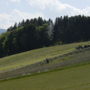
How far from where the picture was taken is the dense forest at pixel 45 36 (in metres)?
165

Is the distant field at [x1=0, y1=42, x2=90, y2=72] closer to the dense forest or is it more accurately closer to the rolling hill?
the rolling hill

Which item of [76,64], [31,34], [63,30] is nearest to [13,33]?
[31,34]

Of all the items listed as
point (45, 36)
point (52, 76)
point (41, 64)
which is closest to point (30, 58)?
point (41, 64)

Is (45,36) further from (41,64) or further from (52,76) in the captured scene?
(52,76)

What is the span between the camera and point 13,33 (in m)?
181

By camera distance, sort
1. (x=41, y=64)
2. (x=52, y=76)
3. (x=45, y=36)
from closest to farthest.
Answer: (x=52, y=76)
(x=41, y=64)
(x=45, y=36)

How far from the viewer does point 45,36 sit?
554 feet

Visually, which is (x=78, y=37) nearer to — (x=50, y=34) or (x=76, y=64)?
(x=50, y=34)

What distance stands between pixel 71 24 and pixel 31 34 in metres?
26.6

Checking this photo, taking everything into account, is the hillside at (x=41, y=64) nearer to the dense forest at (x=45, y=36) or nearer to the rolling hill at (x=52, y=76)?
the rolling hill at (x=52, y=76)

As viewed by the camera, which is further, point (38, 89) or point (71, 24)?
point (71, 24)

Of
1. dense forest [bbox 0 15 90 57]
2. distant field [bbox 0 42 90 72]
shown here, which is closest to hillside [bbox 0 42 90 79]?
distant field [bbox 0 42 90 72]

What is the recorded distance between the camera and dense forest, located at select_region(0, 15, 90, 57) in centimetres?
16500

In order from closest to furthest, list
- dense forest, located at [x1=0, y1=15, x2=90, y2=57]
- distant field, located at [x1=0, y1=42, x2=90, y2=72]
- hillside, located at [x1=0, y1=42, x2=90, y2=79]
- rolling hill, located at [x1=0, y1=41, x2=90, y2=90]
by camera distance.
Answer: rolling hill, located at [x1=0, y1=41, x2=90, y2=90] → hillside, located at [x1=0, y1=42, x2=90, y2=79] → distant field, located at [x1=0, y1=42, x2=90, y2=72] → dense forest, located at [x1=0, y1=15, x2=90, y2=57]
